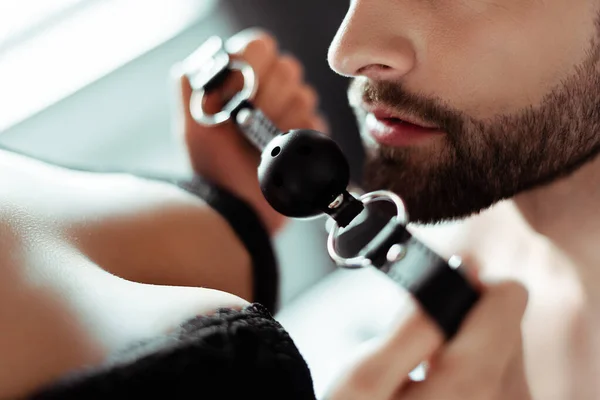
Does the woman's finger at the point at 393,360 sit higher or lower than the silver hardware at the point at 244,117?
lower

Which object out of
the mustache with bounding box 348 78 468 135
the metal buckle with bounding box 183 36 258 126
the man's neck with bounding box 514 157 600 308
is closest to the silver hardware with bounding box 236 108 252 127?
the metal buckle with bounding box 183 36 258 126

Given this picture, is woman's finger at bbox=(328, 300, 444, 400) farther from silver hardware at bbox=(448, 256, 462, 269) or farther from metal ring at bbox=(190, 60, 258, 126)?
metal ring at bbox=(190, 60, 258, 126)

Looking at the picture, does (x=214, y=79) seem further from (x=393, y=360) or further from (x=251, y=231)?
(x=393, y=360)

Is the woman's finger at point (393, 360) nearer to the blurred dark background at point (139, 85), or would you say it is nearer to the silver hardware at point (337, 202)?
the silver hardware at point (337, 202)

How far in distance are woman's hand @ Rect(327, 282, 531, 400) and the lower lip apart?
0.11m

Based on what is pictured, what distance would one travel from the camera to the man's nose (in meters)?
0.47

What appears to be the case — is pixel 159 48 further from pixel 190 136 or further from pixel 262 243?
pixel 262 243

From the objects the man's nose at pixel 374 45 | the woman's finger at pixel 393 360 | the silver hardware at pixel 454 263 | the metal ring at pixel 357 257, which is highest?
the man's nose at pixel 374 45

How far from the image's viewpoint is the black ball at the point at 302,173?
1.49 ft

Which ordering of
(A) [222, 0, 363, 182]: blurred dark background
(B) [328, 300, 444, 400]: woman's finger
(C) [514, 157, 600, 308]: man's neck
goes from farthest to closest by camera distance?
1. (A) [222, 0, 363, 182]: blurred dark background
2. (C) [514, 157, 600, 308]: man's neck
3. (B) [328, 300, 444, 400]: woman's finger

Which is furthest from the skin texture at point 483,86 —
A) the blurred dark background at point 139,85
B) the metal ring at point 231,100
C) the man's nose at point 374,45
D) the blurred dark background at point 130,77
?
the blurred dark background at point 130,77

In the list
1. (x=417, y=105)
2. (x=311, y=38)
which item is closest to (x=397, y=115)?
(x=417, y=105)

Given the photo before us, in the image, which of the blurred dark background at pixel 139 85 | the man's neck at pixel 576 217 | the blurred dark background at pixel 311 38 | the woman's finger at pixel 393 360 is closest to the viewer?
the woman's finger at pixel 393 360

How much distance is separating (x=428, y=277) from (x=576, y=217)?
154mm
